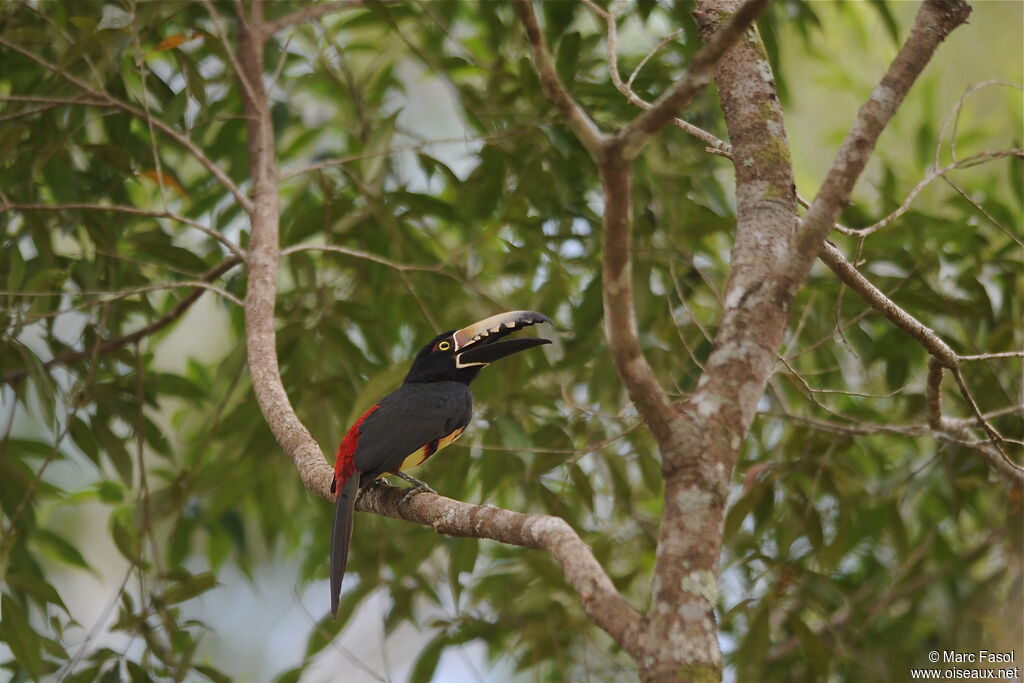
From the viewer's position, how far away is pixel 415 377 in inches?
158

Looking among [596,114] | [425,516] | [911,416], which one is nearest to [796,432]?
[911,416]

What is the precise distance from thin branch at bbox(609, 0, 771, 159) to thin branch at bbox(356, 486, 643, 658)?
69cm

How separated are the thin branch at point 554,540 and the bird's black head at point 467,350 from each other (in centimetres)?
98

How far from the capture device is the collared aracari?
3.10 metres

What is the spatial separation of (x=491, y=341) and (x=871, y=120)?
81.4 inches

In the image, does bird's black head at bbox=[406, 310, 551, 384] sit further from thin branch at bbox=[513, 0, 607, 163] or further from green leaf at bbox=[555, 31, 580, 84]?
thin branch at bbox=[513, 0, 607, 163]

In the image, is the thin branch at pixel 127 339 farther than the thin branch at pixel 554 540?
Yes

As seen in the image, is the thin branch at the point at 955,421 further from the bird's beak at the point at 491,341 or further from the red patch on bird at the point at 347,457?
the red patch on bird at the point at 347,457

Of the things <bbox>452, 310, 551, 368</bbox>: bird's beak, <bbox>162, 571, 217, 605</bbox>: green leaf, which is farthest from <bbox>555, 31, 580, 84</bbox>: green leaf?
<bbox>162, 571, 217, 605</bbox>: green leaf

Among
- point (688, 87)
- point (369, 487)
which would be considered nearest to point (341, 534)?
point (369, 487)

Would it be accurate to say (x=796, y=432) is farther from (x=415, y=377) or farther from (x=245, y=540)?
(x=245, y=540)

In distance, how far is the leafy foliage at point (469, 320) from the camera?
3775mm

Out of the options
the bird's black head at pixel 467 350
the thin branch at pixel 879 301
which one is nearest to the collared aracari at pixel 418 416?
the bird's black head at pixel 467 350

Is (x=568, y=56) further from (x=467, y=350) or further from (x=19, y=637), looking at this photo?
(x=19, y=637)
